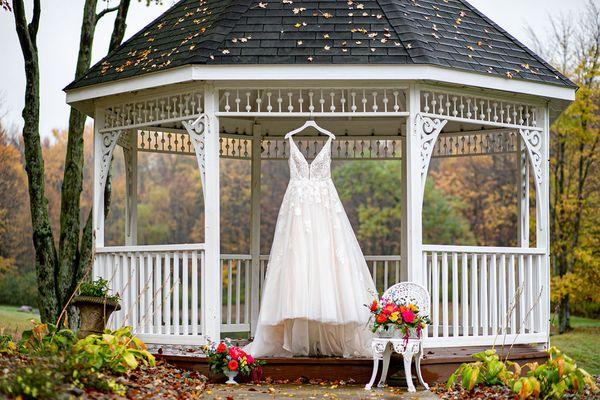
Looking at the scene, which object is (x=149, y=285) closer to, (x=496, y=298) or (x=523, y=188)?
(x=496, y=298)

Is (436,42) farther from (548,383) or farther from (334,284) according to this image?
(548,383)

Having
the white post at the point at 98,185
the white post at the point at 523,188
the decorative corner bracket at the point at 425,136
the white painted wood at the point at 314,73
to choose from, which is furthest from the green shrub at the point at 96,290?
the white post at the point at 523,188

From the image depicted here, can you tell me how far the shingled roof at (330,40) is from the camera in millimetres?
8281

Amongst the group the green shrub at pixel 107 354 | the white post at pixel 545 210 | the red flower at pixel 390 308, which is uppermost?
the white post at pixel 545 210

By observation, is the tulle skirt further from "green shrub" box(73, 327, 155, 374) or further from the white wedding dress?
"green shrub" box(73, 327, 155, 374)

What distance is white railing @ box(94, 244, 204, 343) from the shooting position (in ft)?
27.8

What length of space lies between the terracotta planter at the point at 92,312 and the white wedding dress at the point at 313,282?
144cm

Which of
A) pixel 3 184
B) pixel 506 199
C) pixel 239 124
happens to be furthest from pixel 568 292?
pixel 3 184

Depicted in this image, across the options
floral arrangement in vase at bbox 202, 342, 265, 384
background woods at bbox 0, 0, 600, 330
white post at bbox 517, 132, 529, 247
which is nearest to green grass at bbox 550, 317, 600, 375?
background woods at bbox 0, 0, 600, 330

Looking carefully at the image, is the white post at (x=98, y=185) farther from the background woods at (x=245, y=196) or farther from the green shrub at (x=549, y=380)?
the green shrub at (x=549, y=380)

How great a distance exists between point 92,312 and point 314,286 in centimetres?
214

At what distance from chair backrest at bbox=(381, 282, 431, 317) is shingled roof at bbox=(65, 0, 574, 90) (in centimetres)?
209

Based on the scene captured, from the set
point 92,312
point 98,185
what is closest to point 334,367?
point 92,312

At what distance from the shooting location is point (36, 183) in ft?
40.0
